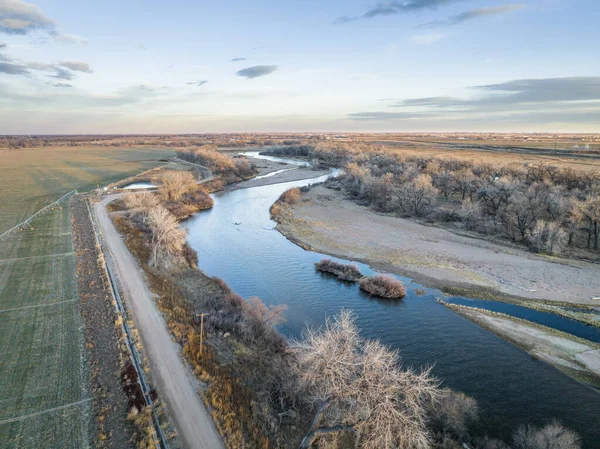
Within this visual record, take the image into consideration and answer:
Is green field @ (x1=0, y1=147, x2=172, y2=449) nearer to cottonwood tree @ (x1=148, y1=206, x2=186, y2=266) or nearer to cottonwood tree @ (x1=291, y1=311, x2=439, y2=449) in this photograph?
cottonwood tree @ (x1=148, y1=206, x2=186, y2=266)

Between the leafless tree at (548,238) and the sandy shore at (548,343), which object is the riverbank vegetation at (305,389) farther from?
the leafless tree at (548,238)

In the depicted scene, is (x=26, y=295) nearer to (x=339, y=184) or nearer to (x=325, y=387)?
(x=325, y=387)

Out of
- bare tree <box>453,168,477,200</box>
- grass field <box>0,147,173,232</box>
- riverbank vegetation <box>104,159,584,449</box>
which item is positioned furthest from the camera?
bare tree <box>453,168,477,200</box>

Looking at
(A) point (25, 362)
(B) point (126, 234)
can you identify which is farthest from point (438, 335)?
(B) point (126, 234)

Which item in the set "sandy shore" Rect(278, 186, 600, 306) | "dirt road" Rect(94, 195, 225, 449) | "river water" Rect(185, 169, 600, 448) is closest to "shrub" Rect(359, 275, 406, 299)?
"river water" Rect(185, 169, 600, 448)

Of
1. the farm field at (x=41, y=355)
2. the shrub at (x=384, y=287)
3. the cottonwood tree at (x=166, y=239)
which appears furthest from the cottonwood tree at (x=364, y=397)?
the cottonwood tree at (x=166, y=239)

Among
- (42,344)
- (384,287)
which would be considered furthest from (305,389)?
(384,287)
